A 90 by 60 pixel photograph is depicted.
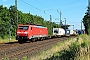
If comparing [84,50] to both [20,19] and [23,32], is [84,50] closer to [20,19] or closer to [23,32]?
[23,32]

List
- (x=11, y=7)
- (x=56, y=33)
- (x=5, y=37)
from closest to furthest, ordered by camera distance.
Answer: (x=5, y=37)
(x=11, y=7)
(x=56, y=33)

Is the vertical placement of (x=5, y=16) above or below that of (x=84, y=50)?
above

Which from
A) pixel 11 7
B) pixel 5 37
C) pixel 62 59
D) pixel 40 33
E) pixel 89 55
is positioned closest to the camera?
pixel 89 55

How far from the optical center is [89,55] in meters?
9.29

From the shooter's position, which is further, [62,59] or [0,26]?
[0,26]

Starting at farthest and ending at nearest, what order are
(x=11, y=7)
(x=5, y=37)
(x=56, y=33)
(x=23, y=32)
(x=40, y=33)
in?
(x=56, y=33)
(x=11, y=7)
(x=5, y=37)
(x=40, y=33)
(x=23, y=32)

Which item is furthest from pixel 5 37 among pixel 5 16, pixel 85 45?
pixel 85 45

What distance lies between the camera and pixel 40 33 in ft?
152

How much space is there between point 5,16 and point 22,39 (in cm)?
1523

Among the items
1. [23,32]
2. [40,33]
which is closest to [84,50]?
[23,32]

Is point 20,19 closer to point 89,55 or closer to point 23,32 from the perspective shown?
point 23,32

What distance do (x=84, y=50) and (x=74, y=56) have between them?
54 centimetres

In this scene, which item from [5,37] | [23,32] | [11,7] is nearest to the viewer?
[23,32]

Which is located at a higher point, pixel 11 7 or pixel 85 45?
pixel 11 7
